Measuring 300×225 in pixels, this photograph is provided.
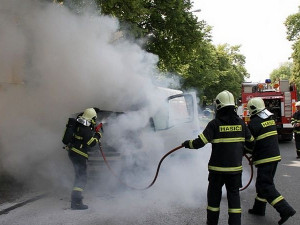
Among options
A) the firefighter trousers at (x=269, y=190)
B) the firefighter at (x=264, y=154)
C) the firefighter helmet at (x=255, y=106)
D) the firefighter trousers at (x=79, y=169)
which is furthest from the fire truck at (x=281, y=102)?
the firefighter trousers at (x=79, y=169)

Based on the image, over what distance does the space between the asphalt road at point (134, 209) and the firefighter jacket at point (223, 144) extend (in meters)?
0.88

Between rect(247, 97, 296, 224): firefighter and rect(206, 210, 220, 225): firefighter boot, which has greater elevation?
rect(247, 97, 296, 224): firefighter

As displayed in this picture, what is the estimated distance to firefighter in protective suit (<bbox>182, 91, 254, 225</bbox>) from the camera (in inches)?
156

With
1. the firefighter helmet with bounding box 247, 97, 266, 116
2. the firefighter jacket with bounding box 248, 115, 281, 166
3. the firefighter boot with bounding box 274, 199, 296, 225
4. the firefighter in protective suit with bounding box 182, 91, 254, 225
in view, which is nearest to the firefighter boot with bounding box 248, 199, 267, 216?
the firefighter boot with bounding box 274, 199, 296, 225

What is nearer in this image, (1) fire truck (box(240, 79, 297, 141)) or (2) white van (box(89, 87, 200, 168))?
(2) white van (box(89, 87, 200, 168))

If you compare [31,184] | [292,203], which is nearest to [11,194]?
[31,184]

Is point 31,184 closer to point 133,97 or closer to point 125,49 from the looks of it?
point 133,97

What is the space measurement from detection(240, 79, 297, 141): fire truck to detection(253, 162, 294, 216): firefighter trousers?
345 inches

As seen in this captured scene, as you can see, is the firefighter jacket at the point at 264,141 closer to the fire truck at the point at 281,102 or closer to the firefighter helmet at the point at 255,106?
the firefighter helmet at the point at 255,106

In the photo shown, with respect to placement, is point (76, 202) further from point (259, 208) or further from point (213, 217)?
point (259, 208)

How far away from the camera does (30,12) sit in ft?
22.1

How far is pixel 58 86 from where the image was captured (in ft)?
23.5

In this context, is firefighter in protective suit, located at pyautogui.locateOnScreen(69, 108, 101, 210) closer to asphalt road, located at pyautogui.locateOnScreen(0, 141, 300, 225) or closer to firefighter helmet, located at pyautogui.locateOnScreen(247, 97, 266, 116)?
asphalt road, located at pyautogui.locateOnScreen(0, 141, 300, 225)

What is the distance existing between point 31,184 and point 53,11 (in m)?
3.31
